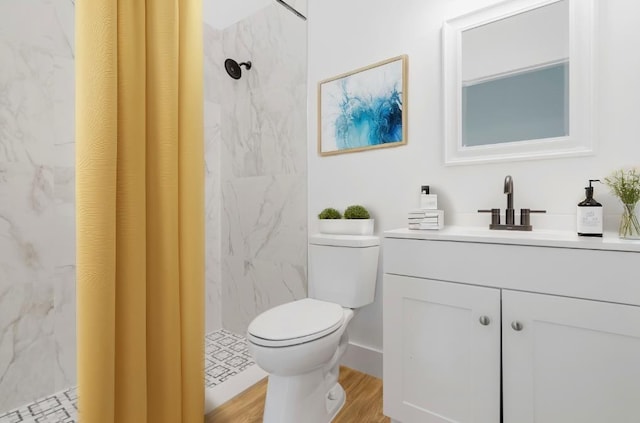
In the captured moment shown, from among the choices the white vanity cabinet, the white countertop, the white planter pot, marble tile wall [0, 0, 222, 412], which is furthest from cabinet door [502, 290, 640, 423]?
marble tile wall [0, 0, 222, 412]

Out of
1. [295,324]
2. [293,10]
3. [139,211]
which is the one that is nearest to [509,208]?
[295,324]

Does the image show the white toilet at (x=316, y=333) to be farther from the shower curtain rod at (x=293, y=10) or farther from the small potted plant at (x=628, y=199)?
the shower curtain rod at (x=293, y=10)

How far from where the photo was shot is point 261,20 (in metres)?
2.12

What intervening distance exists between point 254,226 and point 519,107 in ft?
5.53

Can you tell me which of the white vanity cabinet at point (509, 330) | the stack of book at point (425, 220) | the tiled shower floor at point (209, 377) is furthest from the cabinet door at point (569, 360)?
the tiled shower floor at point (209, 377)

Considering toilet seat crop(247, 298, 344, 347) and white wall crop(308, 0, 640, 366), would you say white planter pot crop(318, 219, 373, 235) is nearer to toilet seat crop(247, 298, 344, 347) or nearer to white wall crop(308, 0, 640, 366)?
white wall crop(308, 0, 640, 366)

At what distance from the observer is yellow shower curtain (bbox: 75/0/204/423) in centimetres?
90

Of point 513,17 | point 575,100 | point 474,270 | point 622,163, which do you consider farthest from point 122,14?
point 622,163

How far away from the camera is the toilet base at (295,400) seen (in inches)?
46.9

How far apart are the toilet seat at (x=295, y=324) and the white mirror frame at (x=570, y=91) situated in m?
0.91

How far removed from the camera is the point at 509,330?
3.33 ft

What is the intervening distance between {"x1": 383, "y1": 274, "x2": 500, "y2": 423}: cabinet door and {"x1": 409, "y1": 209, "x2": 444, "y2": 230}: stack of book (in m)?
0.24

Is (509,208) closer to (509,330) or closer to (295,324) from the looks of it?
(509,330)

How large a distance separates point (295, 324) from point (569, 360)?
0.90 metres
